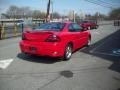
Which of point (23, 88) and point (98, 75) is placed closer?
point (23, 88)

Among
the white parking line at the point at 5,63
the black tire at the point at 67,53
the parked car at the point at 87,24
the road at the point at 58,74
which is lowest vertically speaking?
the road at the point at 58,74

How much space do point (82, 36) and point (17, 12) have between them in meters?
65.4

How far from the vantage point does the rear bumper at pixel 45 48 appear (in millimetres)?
7090

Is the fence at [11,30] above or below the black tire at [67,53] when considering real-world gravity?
above

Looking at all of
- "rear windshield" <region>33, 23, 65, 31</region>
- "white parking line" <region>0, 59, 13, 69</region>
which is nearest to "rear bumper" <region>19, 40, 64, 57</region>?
"white parking line" <region>0, 59, 13, 69</region>

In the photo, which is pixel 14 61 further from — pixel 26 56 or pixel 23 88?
pixel 23 88

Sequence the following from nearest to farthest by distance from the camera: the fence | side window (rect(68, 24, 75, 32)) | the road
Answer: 1. the road
2. side window (rect(68, 24, 75, 32))
3. the fence

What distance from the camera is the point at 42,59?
25.9 feet

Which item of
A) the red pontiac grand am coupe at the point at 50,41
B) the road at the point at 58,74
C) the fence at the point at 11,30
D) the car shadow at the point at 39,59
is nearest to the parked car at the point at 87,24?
the fence at the point at 11,30

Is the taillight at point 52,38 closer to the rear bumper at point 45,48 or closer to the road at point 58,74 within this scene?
the rear bumper at point 45,48

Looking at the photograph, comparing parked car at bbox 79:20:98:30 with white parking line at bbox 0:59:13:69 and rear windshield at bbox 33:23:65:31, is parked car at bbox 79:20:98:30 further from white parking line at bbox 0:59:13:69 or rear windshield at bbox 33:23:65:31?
white parking line at bbox 0:59:13:69

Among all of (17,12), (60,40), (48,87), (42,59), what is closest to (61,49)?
(60,40)

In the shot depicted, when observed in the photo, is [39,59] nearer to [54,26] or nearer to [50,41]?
[50,41]

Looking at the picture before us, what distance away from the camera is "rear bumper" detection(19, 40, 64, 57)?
7.09m
